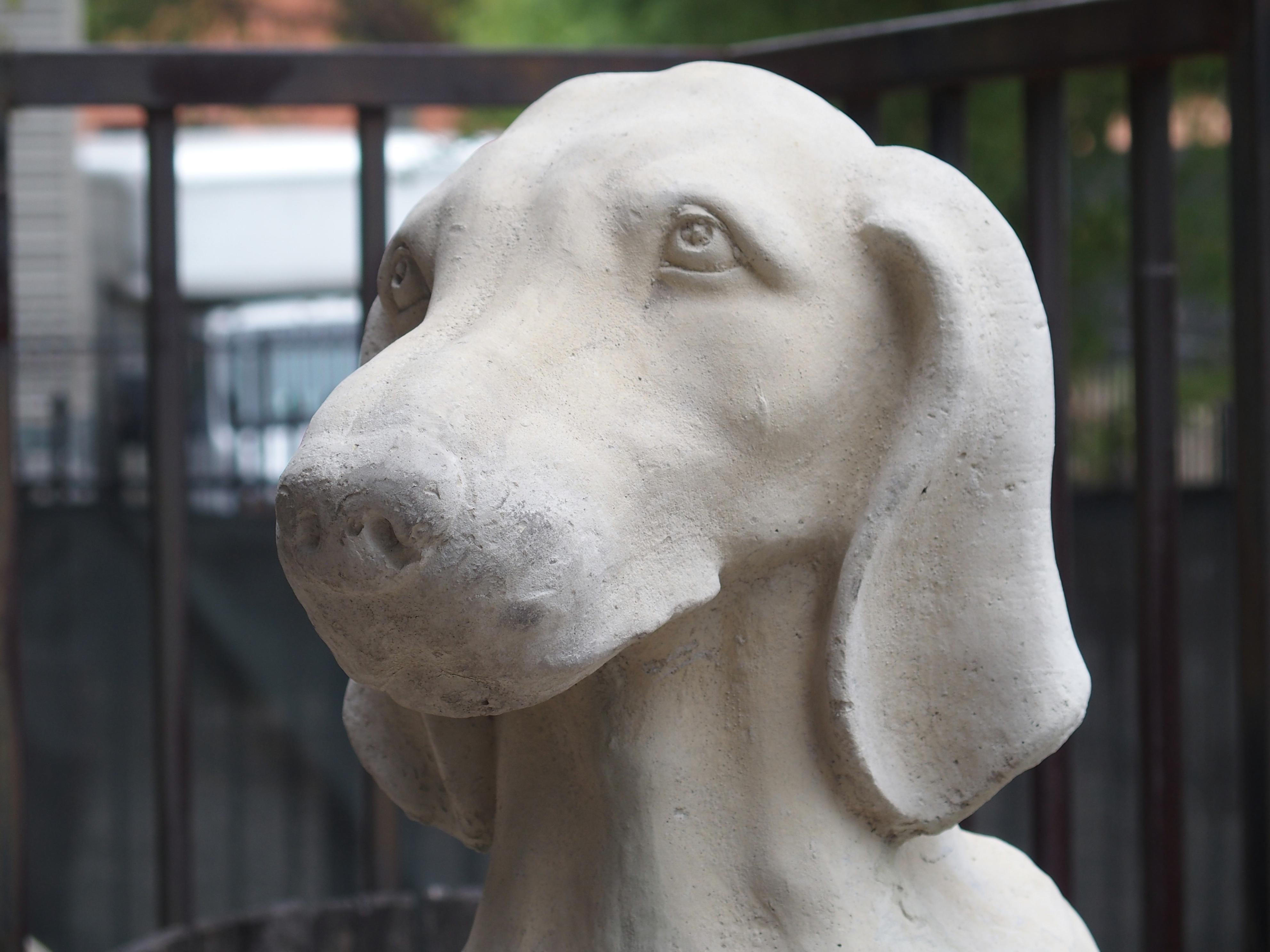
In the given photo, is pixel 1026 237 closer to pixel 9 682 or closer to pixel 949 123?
pixel 949 123

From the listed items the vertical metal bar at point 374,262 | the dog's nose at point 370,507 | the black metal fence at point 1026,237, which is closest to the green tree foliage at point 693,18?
the black metal fence at point 1026,237

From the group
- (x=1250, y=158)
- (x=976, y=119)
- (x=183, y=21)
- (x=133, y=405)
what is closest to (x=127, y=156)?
(x=183, y=21)

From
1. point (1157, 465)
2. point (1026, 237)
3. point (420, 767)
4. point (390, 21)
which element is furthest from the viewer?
point (390, 21)

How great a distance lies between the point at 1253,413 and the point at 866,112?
723mm

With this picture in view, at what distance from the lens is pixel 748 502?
1.14 meters

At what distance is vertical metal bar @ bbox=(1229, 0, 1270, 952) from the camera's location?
1.81m

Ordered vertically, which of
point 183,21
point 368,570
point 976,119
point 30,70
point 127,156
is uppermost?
point 183,21

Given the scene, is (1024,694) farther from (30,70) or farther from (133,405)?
(133,405)

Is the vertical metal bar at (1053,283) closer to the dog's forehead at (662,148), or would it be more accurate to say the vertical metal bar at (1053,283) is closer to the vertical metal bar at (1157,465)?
the vertical metal bar at (1157,465)

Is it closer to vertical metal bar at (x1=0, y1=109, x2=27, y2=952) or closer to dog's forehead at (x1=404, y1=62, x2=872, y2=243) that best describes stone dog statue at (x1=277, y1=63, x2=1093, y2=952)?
dog's forehead at (x1=404, y1=62, x2=872, y2=243)

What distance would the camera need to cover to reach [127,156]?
33.2 ft

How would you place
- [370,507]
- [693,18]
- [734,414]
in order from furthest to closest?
1. [693,18]
2. [734,414]
3. [370,507]

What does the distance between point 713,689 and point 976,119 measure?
3216 mm

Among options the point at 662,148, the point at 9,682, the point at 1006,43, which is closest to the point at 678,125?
the point at 662,148
